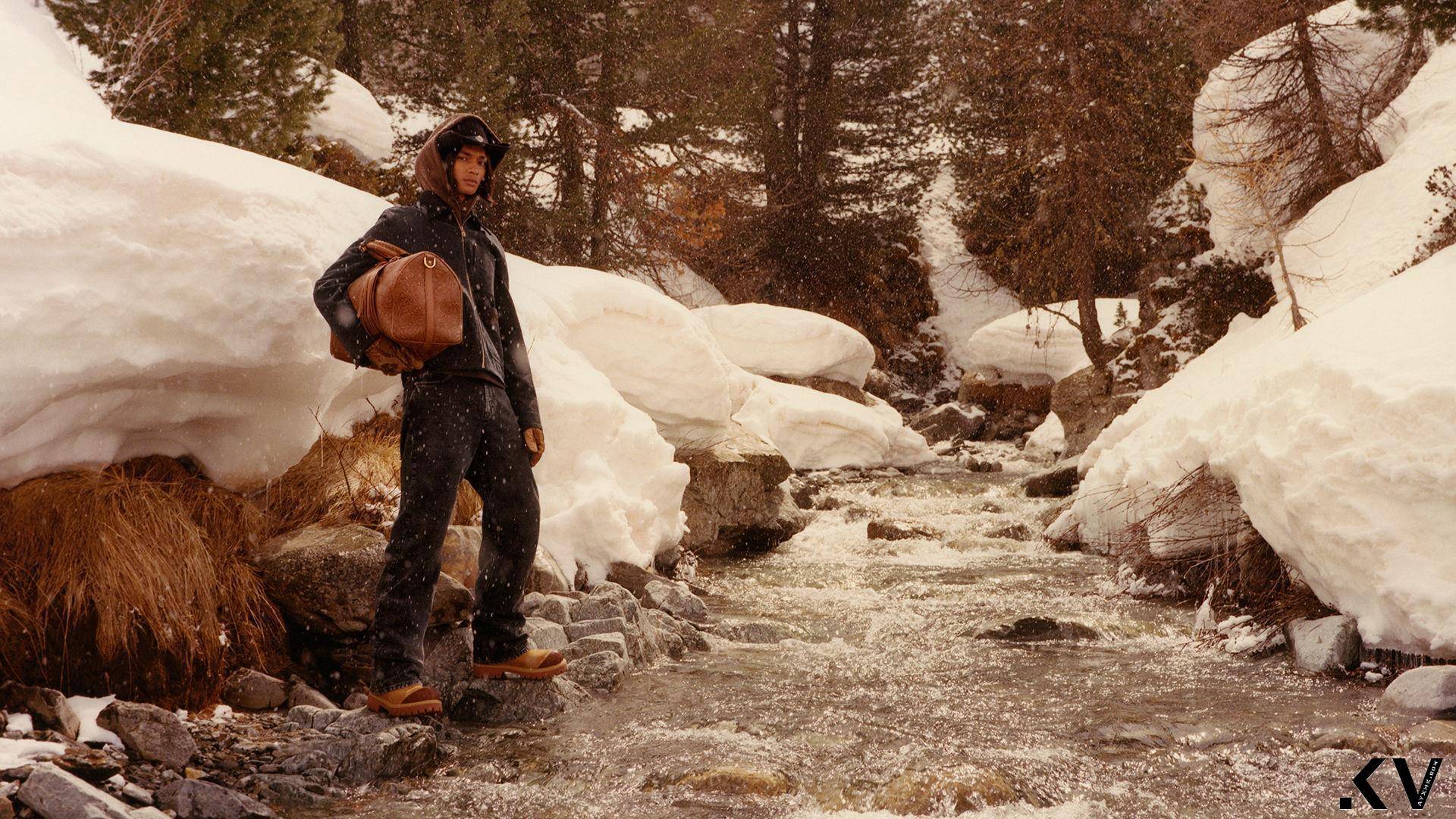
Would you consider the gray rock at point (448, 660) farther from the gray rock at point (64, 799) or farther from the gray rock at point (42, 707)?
the gray rock at point (64, 799)

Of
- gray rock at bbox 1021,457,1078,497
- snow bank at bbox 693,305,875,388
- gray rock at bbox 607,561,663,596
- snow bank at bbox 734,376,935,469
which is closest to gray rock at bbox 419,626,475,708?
gray rock at bbox 607,561,663,596

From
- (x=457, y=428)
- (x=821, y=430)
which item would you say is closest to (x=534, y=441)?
(x=457, y=428)

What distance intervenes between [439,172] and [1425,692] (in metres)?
4.28

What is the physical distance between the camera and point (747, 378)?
13.4 m

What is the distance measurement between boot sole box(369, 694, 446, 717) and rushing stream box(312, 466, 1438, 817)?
206 mm

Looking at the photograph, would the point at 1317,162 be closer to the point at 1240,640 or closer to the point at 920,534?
the point at 920,534

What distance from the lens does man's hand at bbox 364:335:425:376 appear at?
3.82 metres

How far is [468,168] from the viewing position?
4195 mm

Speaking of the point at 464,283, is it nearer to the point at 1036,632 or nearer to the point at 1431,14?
the point at 1036,632

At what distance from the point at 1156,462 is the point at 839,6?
18545 millimetres

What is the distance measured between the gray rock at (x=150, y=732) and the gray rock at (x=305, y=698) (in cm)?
66

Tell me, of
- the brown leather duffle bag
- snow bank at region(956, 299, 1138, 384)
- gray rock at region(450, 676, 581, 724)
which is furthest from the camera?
snow bank at region(956, 299, 1138, 384)

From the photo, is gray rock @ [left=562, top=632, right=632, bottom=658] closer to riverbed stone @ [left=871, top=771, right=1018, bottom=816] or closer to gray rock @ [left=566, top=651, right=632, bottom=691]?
gray rock @ [left=566, top=651, right=632, bottom=691]

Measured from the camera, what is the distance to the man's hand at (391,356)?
3820 millimetres
